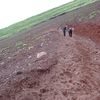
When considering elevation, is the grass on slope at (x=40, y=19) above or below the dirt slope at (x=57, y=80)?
below

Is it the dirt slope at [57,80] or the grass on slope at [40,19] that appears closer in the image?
the dirt slope at [57,80]

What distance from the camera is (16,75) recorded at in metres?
12.9

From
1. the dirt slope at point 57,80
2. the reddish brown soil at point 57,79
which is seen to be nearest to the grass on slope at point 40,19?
the reddish brown soil at point 57,79

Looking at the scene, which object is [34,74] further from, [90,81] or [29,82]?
[90,81]

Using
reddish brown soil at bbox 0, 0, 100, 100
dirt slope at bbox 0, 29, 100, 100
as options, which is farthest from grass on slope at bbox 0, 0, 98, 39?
dirt slope at bbox 0, 29, 100, 100

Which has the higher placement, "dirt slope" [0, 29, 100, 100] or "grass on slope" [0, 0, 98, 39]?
"dirt slope" [0, 29, 100, 100]

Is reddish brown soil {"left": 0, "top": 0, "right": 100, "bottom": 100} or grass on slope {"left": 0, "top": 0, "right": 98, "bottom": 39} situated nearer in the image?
reddish brown soil {"left": 0, "top": 0, "right": 100, "bottom": 100}

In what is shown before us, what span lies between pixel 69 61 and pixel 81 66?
3.67ft

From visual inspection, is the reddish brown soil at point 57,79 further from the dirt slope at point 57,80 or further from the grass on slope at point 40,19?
the grass on slope at point 40,19

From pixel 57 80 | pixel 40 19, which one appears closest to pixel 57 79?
pixel 57 80

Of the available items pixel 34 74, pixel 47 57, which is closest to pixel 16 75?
pixel 34 74

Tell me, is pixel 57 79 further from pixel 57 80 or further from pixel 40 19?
pixel 40 19

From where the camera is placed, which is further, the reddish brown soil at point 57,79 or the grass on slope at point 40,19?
the grass on slope at point 40,19

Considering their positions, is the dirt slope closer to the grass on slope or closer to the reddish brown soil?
the reddish brown soil
